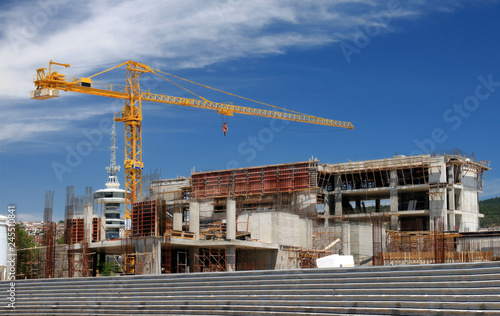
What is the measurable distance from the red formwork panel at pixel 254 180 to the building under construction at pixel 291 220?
123 millimetres

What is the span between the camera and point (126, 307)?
1135 inches

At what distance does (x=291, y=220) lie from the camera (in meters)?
54.9

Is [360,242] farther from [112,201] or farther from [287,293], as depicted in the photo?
[112,201]

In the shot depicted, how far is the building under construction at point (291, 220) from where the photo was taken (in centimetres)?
4547

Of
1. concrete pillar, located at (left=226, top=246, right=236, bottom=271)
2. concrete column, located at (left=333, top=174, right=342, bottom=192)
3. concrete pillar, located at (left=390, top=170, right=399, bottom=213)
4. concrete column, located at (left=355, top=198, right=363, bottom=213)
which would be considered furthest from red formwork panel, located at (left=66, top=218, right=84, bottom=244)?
concrete column, located at (left=355, top=198, right=363, bottom=213)

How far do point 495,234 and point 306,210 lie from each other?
814 inches

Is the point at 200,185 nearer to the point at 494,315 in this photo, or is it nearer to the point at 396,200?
the point at 396,200

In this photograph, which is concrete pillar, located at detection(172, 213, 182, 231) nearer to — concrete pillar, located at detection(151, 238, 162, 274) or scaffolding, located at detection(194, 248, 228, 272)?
scaffolding, located at detection(194, 248, 228, 272)

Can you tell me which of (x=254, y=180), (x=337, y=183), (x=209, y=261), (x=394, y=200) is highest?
(x=254, y=180)

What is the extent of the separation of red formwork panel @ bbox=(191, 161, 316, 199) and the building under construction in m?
0.12

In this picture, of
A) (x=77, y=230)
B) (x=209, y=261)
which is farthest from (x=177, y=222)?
(x=77, y=230)

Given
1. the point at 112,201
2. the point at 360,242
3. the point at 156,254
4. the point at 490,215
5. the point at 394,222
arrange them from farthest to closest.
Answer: the point at 112,201 → the point at 490,215 → the point at 394,222 → the point at 360,242 → the point at 156,254

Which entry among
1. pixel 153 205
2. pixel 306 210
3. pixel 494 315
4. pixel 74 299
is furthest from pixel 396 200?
pixel 494 315

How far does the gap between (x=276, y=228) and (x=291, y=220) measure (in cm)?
249
